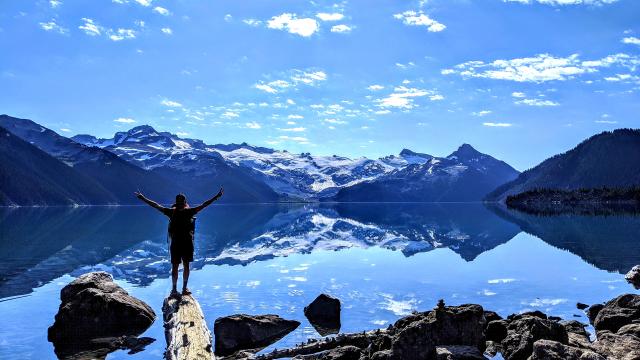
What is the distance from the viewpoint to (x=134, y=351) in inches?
841

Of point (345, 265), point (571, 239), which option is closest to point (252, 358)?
point (345, 265)

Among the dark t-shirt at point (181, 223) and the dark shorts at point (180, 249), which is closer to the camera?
the dark t-shirt at point (181, 223)

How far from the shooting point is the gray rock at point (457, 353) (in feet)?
57.9

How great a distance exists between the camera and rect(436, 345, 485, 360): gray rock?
17.7 meters

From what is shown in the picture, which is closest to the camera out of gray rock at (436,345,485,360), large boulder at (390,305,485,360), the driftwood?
the driftwood

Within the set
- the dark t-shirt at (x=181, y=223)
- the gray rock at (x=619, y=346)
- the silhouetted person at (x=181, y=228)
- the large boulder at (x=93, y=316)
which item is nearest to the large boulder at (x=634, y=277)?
the gray rock at (x=619, y=346)

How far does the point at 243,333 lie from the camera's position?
22.7 m

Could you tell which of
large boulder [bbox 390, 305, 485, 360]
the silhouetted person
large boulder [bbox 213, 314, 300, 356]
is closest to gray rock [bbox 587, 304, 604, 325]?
large boulder [bbox 390, 305, 485, 360]

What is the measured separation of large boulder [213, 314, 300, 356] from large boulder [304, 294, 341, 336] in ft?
7.90

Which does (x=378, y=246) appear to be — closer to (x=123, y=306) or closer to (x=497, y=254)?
(x=497, y=254)

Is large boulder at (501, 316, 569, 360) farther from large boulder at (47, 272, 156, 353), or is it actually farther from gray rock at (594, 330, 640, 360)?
large boulder at (47, 272, 156, 353)

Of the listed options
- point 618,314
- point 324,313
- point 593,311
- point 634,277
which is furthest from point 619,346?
point 634,277

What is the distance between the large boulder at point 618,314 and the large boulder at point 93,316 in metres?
22.1

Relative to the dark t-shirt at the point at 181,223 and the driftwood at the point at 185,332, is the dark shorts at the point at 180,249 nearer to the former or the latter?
the dark t-shirt at the point at 181,223
